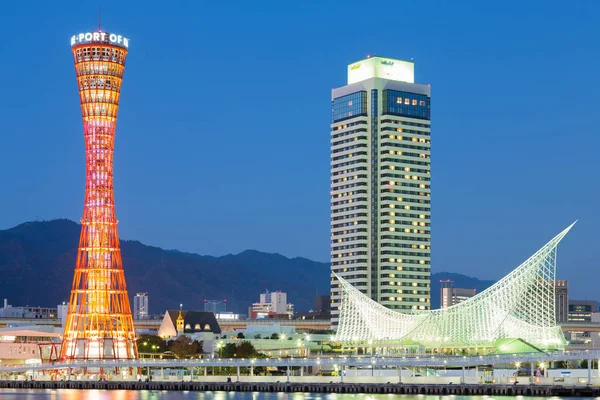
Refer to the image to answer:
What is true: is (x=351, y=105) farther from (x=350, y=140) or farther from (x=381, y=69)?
(x=381, y=69)

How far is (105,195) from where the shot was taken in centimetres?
11944

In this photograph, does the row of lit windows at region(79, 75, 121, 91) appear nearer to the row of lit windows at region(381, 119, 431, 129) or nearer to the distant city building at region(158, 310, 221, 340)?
the distant city building at region(158, 310, 221, 340)

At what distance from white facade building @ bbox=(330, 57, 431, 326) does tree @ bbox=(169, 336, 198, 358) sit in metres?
45.0

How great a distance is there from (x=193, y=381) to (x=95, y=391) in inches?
372

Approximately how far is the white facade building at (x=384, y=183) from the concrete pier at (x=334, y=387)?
84225mm

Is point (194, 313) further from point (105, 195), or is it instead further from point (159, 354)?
point (105, 195)

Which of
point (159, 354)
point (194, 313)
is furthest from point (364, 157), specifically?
point (159, 354)

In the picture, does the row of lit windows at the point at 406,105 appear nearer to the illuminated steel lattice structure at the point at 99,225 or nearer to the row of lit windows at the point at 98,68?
the illuminated steel lattice structure at the point at 99,225

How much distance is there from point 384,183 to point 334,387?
321ft

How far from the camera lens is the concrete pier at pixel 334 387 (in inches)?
3504

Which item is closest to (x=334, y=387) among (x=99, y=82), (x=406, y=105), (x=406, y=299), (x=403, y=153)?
(x=99, y=82)

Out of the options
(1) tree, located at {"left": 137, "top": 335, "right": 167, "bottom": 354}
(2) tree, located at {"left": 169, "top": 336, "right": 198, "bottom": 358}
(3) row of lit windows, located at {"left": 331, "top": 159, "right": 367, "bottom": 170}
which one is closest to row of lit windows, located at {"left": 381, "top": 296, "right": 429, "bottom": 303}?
(3) row of lit windows, located at {"left": 331, "top": 159, "right": 367, "bottom": 170}

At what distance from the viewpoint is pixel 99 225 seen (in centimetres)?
11950

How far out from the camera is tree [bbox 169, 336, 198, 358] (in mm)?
150625
